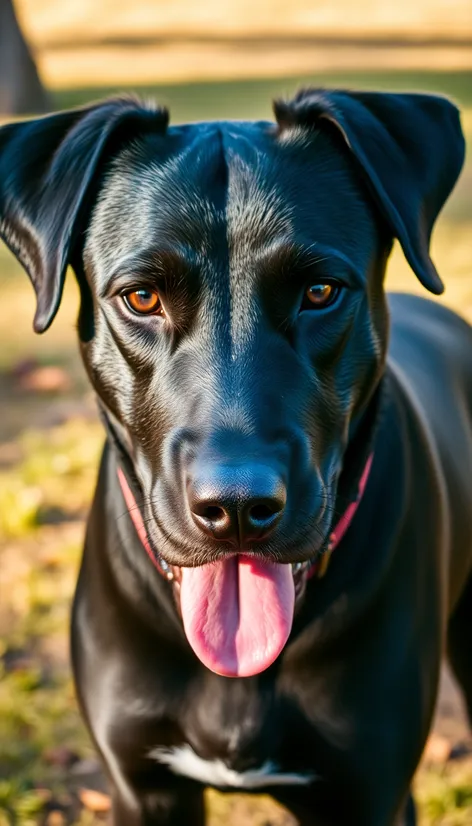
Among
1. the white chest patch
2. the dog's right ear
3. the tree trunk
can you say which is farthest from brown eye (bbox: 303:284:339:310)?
the tree trunk

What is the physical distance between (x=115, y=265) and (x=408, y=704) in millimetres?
1191

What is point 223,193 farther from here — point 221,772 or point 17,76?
point 17,76

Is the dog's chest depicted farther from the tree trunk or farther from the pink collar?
the tree trunk

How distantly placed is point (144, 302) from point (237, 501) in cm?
56

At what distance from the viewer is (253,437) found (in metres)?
2.15

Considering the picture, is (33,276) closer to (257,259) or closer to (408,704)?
(257,259)

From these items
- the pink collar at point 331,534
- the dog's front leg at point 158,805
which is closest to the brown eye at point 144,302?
the pink collar at point 331,534

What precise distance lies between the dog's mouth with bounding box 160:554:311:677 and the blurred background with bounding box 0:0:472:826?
1225 mm

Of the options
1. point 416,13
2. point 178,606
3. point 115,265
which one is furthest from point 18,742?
point 416,13

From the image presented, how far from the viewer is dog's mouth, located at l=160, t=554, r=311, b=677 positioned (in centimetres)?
235

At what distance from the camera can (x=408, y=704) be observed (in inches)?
100

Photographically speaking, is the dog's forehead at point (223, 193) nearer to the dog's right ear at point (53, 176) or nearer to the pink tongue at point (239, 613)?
the dog's right ear at point (53, 176)

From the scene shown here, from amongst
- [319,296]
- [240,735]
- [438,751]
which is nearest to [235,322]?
[319,296]

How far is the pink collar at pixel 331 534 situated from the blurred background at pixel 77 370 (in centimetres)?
117
